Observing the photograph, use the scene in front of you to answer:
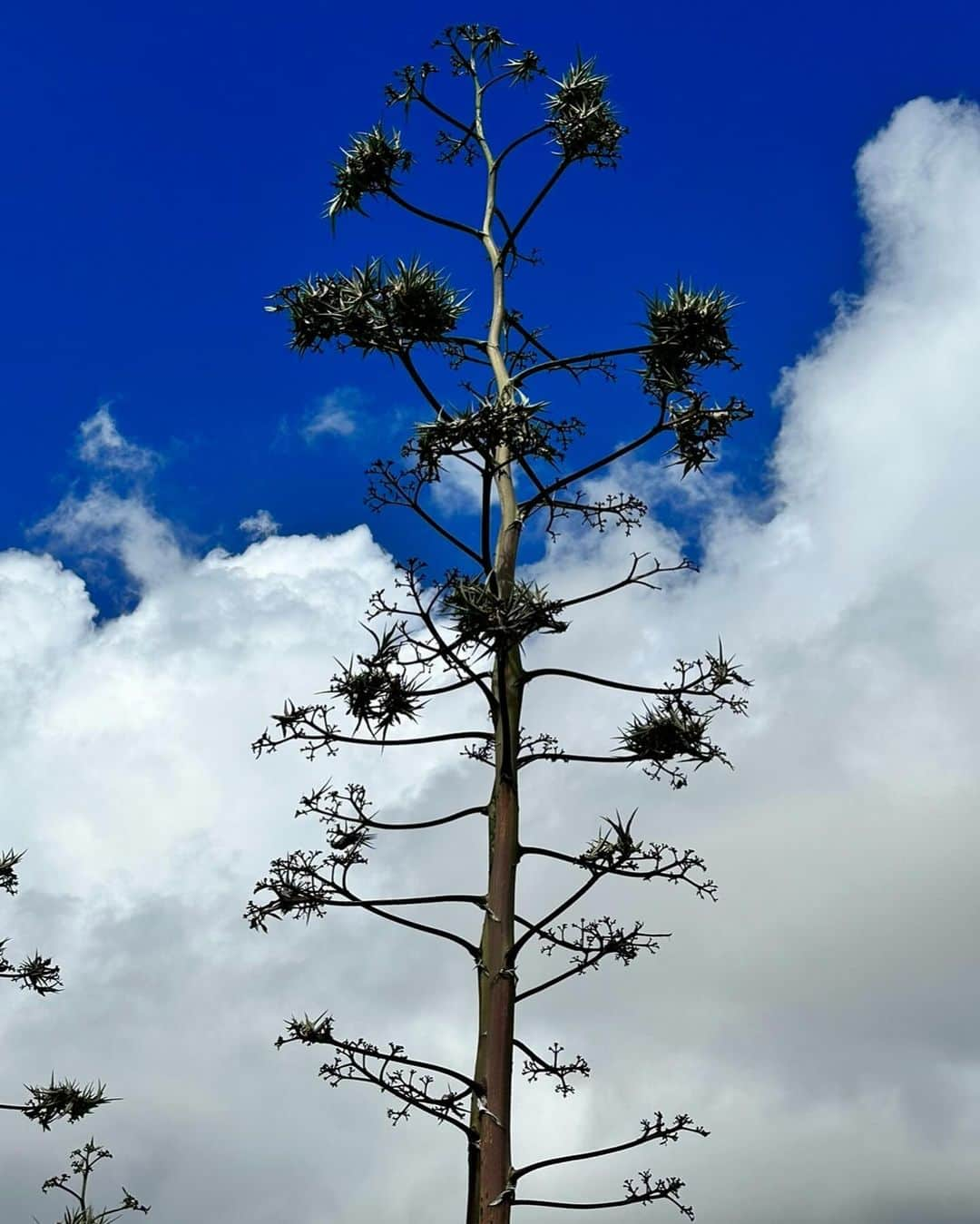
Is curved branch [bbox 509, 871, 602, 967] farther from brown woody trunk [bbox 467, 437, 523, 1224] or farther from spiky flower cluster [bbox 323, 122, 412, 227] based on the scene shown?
spiky flower cluster [bbox 323, 122, 412, 227]

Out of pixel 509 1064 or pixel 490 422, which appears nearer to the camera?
pixel 509 1064

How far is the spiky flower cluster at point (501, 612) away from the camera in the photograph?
27.3 feet

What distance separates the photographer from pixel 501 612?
835cm

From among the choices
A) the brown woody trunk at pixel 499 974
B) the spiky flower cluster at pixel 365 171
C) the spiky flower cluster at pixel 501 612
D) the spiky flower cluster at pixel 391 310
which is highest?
the spiky flower cluster at pixel 365 171

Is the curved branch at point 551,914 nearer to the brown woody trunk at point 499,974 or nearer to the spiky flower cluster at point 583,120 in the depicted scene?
the brown woody trunk at point 499,974

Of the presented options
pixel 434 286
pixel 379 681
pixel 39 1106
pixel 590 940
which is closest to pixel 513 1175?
pixel 590 940

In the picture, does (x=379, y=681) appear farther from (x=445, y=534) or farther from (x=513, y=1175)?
(x=513, y=1175)

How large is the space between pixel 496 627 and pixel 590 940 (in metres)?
1.98

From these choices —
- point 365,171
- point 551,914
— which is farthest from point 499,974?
point 365,171

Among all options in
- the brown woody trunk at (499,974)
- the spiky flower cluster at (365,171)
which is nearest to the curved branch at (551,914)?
the brown woody trunk at (499,974)

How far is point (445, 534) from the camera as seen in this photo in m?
9.20

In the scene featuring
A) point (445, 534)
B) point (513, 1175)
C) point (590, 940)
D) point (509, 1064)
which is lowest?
point (513, 1175)

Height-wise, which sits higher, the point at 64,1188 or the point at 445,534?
the point at 445,534

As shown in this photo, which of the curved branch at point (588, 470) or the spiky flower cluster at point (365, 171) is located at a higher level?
the spiky flower cluster at point (365, 171)
